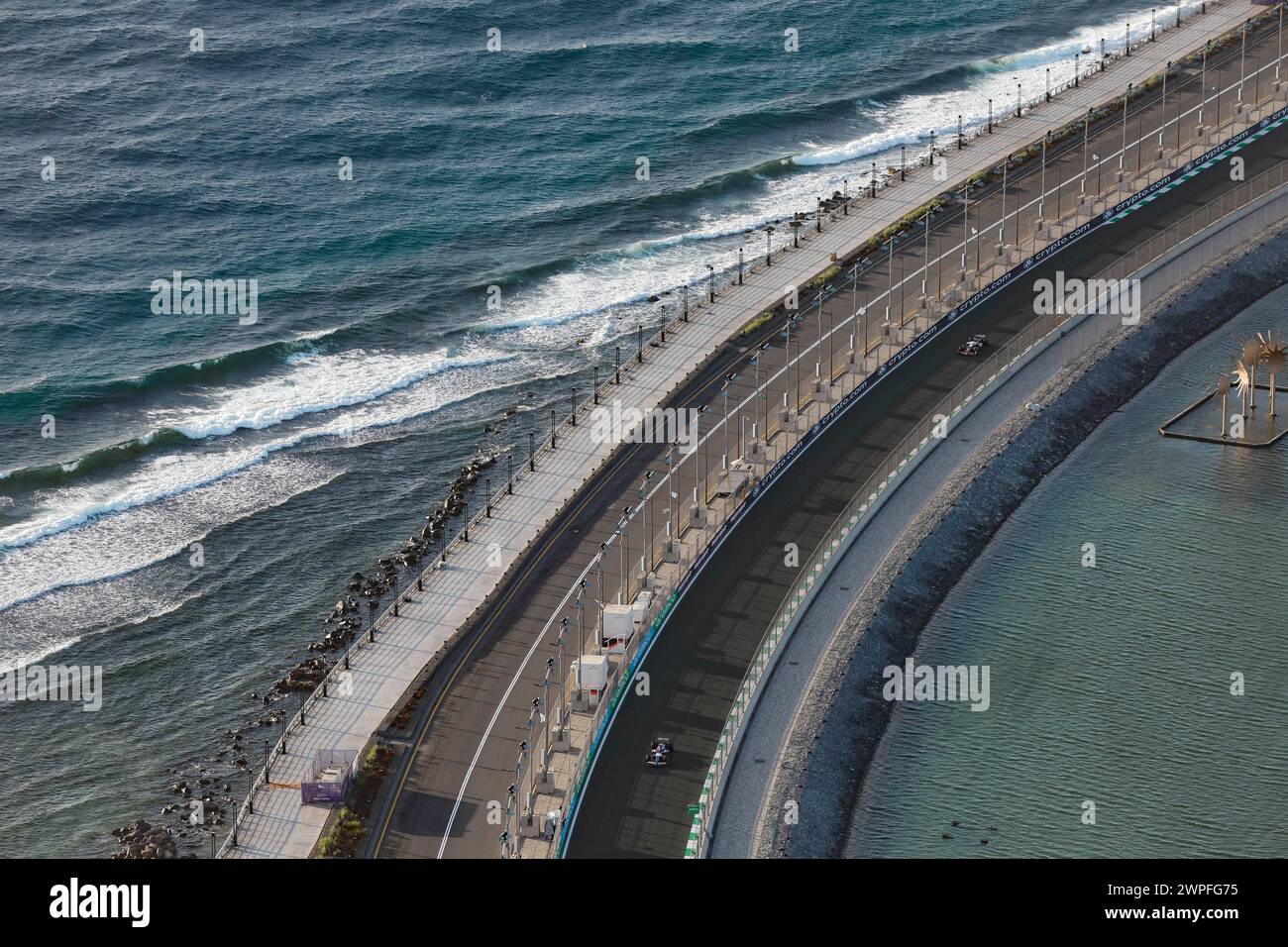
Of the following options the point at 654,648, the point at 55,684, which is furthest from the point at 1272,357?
the point at 55,684

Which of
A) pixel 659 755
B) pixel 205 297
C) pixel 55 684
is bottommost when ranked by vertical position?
pixel 659 755

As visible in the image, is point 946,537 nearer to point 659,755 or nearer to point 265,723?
point 659,755

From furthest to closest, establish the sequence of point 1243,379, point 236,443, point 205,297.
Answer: point 205,297 → point 236,443 → point 1243,379

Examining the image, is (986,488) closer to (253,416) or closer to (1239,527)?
(1239,527)

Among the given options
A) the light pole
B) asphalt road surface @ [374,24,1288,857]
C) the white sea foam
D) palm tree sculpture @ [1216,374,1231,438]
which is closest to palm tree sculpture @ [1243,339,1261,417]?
palm tree sculpture @ [1216,374,1231,438]

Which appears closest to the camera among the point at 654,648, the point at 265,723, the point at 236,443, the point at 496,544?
the point at 654,648

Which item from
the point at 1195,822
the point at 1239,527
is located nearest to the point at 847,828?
the point at 1195,822

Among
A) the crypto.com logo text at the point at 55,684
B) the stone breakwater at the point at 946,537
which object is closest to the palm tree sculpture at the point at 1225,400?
the stone breakwater at the point at 946,537
